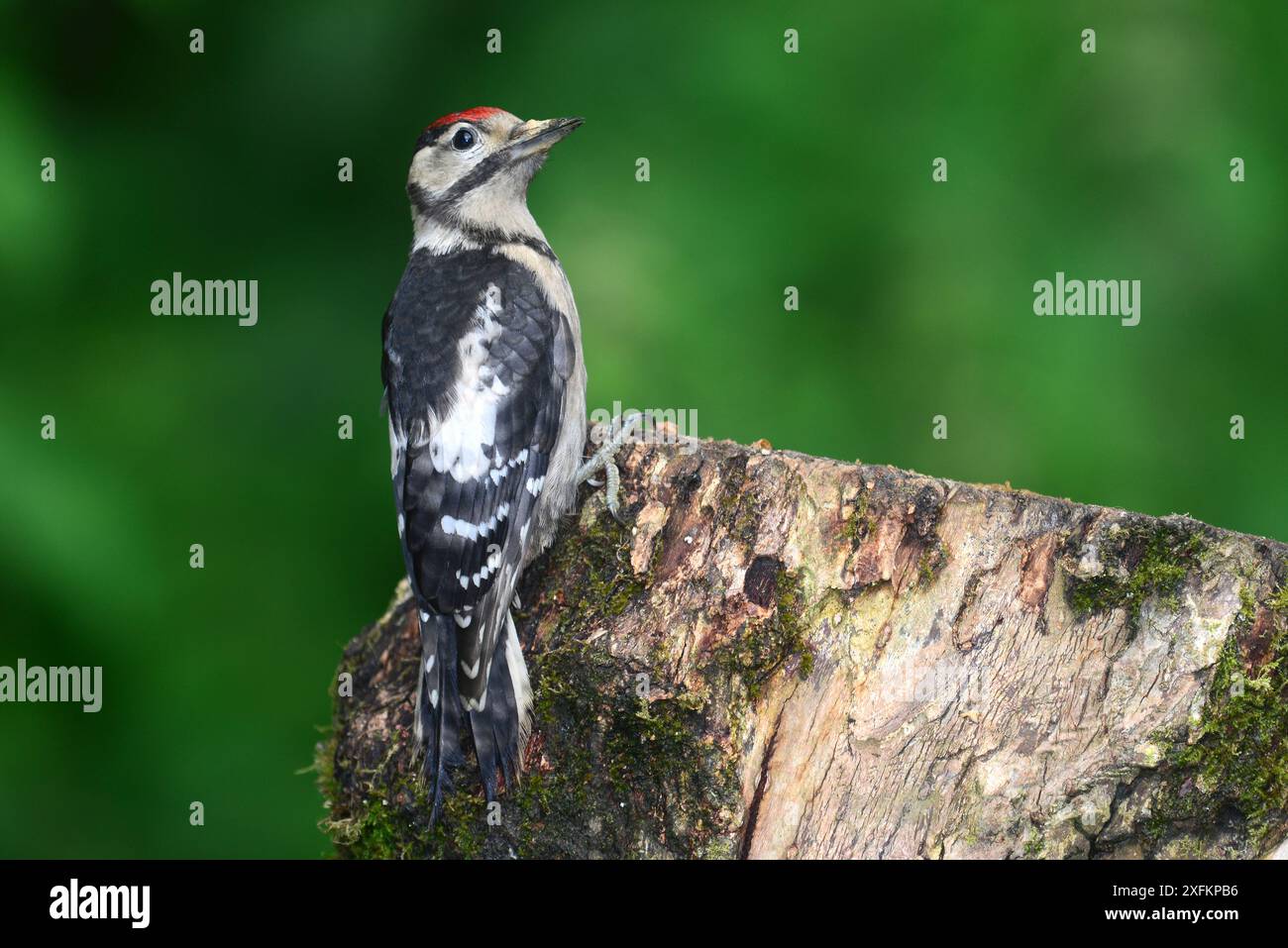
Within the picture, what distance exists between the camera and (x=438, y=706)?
318cm

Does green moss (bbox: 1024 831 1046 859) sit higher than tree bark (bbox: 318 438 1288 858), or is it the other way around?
tree bark (bbox: 318 438 1288 858)

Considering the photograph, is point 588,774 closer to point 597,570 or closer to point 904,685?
point 597,570

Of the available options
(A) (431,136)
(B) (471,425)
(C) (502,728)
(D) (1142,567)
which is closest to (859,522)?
(D) (1142,567)

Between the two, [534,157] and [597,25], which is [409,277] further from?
[597,25]

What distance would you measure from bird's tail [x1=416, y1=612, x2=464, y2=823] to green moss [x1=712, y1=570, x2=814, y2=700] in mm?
725

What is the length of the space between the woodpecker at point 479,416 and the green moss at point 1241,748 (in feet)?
5.00

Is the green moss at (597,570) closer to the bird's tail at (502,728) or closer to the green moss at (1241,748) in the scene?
the bird's tail at (502,728)

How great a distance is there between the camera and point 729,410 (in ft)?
15.4

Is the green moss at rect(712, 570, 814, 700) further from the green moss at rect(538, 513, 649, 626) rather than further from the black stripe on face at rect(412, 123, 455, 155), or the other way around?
the black stripe on face at rect(412, 123, 455, 155)

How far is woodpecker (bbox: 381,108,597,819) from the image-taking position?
3.16 metres

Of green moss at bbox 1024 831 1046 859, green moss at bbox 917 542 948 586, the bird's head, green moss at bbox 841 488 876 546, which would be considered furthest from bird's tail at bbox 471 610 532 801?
the bird's head

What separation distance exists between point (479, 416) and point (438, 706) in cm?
81
